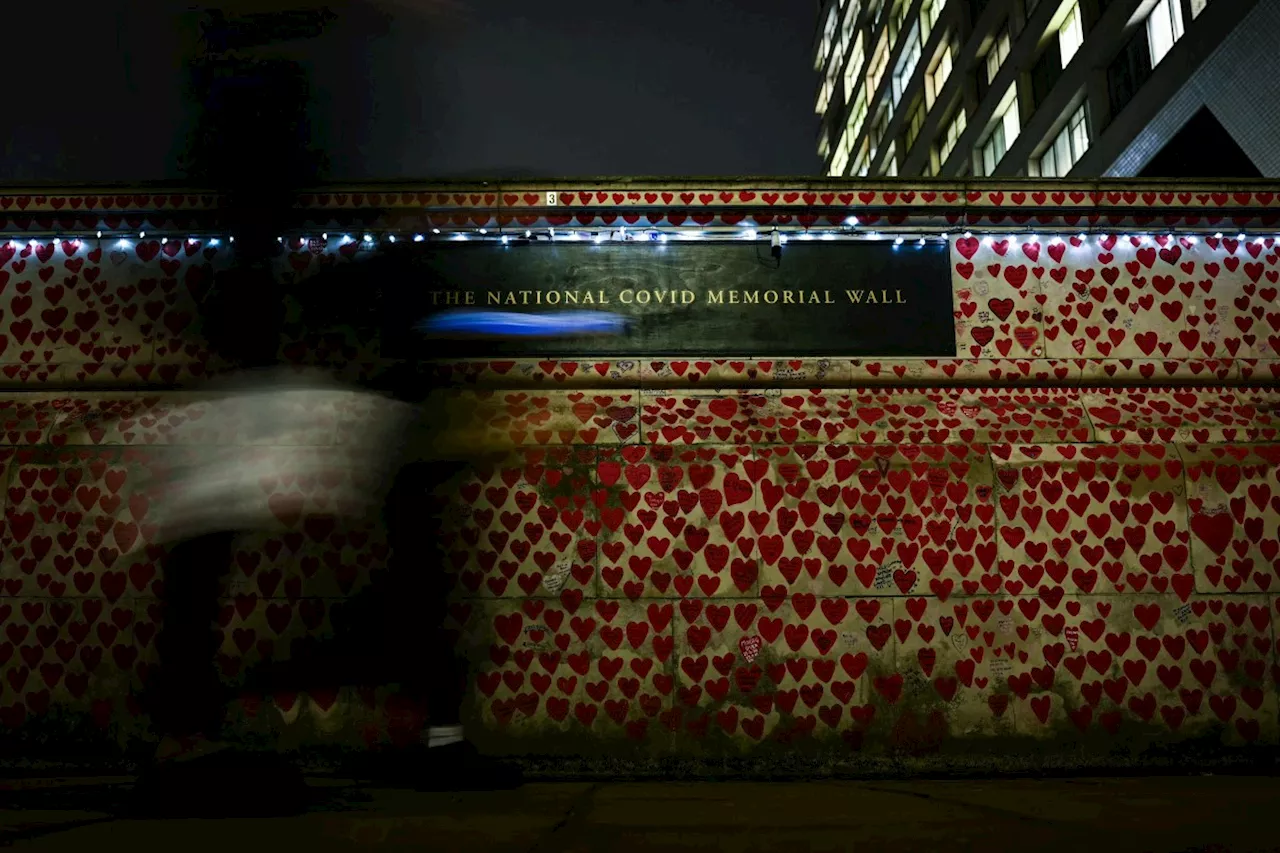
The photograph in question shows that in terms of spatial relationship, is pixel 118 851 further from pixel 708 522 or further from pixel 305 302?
pixel 305 302

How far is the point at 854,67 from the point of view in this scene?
45562mm

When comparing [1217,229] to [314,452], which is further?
[1217,229]

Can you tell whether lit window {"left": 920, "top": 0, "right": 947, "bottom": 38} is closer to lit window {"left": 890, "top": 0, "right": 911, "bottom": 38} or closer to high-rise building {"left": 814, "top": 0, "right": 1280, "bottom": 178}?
high-rise building {"left": 814, "top": 0, "right": 1280, "bottom": 178}

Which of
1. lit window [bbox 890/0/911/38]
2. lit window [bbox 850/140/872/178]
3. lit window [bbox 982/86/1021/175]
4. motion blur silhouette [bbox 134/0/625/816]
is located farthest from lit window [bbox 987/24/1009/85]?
motion blur silhouette [bbox 134/0/625/816]

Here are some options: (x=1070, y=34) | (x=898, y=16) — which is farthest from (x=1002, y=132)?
(x=898, y=16)

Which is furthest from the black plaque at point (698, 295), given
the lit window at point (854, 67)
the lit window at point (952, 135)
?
the lit window at point (854, 67)

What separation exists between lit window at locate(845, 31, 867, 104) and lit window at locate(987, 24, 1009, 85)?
47.5ft

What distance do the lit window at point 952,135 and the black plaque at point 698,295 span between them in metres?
28.3

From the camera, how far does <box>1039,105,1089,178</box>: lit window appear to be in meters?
24.0

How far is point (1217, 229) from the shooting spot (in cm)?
699

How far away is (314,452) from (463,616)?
163 cm

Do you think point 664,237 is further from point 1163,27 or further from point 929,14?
point 929,14

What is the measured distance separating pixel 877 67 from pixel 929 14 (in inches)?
287

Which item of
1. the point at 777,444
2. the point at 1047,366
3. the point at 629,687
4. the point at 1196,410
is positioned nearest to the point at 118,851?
the point at 629,687
